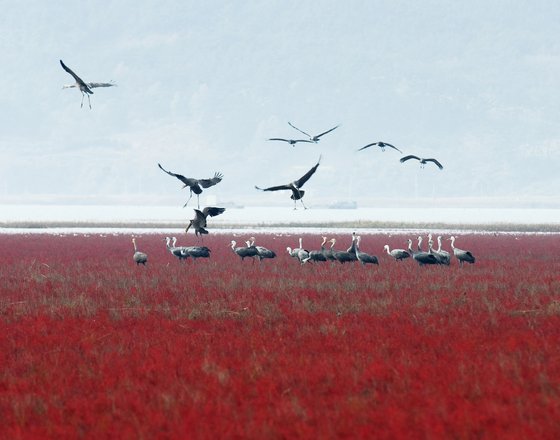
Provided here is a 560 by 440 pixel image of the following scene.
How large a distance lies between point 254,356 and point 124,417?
3567mm

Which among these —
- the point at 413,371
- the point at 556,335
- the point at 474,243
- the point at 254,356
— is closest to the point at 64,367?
the point at 254,356

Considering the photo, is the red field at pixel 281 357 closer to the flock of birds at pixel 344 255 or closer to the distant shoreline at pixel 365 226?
the flock of birds at pixel 344 255

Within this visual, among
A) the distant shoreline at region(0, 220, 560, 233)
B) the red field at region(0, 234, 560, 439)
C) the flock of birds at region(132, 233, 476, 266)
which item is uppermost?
the distant shoreline at region(0, 220, 560, 233)

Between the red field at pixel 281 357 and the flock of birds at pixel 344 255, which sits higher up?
the flock of birds at pixel 344 255

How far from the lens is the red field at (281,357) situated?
1072cm

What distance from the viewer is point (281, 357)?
1430 centimetres

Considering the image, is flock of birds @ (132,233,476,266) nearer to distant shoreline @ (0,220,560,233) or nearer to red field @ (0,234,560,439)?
red field @ (0,234,560,439)

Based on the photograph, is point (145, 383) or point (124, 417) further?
point (145, 383)

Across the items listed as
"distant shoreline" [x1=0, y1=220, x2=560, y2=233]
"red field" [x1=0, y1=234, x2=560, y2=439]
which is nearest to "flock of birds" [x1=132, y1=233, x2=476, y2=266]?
"red field" [x1=0, y1=234, x2=560, y2=439]

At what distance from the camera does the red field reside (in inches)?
422

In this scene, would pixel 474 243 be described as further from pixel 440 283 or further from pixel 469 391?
pixel 469 391

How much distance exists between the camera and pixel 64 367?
13.9m

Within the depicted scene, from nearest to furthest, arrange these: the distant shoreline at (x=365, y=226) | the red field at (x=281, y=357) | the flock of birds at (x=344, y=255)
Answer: the red field at (x=281, y=357), the flock of birds at (x=344, y=255), the distant shoreline at (x=365, y=226)

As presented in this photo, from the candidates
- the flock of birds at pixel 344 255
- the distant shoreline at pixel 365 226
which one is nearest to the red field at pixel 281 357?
the flock of birds at pixel 344 255
